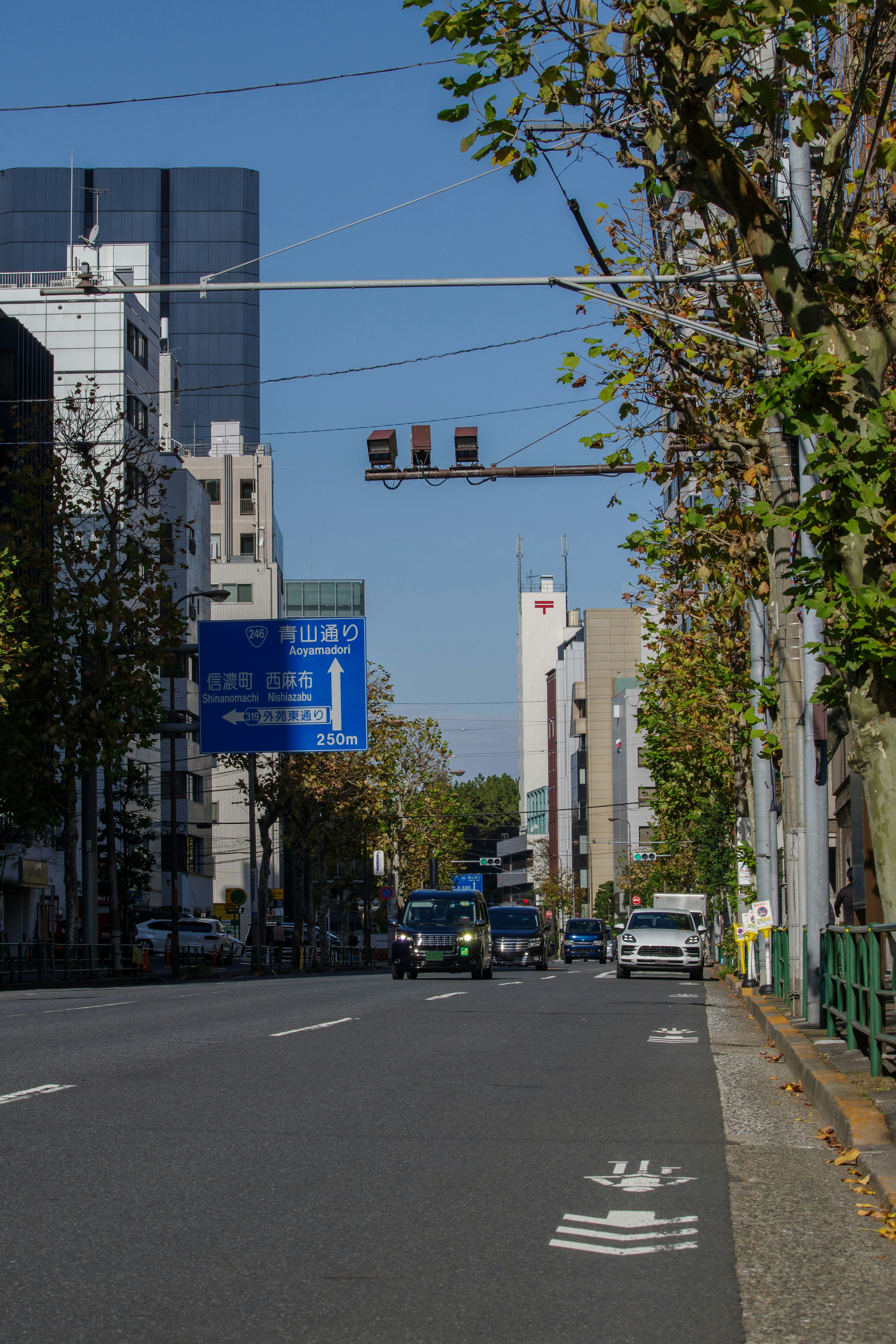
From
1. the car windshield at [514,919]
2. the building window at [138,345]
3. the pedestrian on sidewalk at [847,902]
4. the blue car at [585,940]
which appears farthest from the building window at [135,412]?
the pedestrian on sidewalk at [847,902]

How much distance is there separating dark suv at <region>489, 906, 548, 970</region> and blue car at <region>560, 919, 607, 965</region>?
23.1 meters

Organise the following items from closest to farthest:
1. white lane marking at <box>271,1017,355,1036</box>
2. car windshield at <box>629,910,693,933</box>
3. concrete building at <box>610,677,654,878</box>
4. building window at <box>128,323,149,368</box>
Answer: white lane marking at <box>271,1017,355,1036</box>, car windshield at <box>629,910,693,933</box>, building window at <box>128,323,149,368</box>, concrete building at <box>610,677,654,878</box>

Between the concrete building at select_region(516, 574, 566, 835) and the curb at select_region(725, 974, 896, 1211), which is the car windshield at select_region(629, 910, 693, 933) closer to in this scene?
the curb at select_region(725, 974, 896, 1211)

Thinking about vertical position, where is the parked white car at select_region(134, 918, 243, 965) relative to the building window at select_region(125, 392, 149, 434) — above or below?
below

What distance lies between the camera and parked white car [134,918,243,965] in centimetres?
6325

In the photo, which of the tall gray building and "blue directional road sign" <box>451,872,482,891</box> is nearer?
"blue directional road sign" <box>451,872,482,891</box>

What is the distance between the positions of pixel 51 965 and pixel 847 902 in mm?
18341

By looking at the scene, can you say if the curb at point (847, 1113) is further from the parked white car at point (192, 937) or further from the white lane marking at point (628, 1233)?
the parked white car at point (192, 937)

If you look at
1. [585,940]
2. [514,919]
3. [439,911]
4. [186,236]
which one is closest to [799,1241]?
[439,911]

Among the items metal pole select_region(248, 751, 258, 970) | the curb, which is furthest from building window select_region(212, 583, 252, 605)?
the curb

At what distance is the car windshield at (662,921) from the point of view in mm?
38062

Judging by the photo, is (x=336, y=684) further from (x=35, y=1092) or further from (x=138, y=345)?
(x=138, y=345)

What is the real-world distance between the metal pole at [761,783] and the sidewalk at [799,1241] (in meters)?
16.1

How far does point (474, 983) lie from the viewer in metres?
30.6
